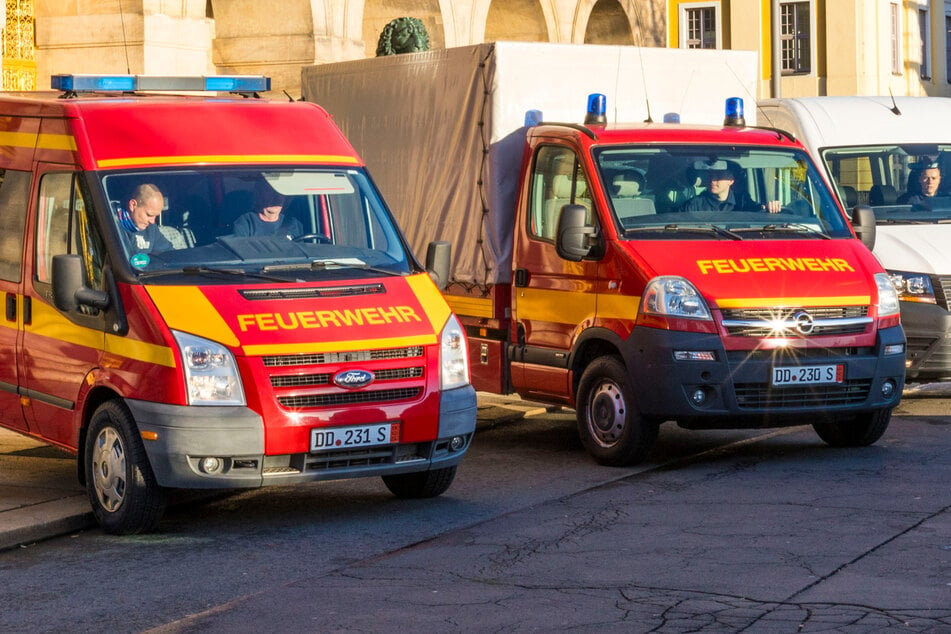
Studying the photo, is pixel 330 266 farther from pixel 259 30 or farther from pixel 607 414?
pixel 259 30

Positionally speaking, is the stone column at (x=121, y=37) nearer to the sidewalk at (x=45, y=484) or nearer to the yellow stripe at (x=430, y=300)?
the sidewalk at (x=45, y=484)

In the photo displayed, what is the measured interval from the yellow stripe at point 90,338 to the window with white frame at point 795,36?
42.9 metres

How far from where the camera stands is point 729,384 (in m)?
10.4

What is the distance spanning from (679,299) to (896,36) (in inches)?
1701

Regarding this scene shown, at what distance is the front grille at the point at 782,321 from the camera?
10367 mm

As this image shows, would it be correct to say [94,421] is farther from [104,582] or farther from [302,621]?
[302,621]

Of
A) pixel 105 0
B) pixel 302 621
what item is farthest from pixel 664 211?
pixel 105 0

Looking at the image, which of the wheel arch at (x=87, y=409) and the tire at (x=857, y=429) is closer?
the wheel arch at (x=87, y=409)

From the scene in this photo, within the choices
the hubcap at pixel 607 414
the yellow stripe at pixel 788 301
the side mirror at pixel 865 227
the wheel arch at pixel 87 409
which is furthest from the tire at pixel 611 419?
the wheel arch at pixel 87 409

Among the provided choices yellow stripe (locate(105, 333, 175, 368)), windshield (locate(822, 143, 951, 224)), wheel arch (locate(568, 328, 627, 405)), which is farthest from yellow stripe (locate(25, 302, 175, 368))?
windshield (locate(822, 143, 951, 224))

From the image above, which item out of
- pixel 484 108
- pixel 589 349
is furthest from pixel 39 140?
pixel 589 349

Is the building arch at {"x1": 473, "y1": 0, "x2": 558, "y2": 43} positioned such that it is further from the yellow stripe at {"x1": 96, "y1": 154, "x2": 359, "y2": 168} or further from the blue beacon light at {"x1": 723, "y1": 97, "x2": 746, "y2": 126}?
the yellow stripe at {"x1": 96, "y1": 154, "x2": 359, "y2": 168}

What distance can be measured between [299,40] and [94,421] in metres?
11.7

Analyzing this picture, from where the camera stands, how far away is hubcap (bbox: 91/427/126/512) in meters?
8.82
